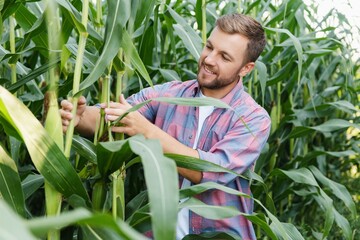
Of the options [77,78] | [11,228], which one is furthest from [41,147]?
[11,228]

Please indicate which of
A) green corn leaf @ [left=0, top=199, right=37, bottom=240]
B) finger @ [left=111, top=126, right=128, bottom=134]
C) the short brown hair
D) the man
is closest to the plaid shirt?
the man

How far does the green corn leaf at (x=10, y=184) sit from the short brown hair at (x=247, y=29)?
766mm

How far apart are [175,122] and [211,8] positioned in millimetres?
885

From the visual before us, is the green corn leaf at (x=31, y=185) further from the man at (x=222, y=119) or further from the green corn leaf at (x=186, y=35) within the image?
the green corn leaf at (x=186, y=35)

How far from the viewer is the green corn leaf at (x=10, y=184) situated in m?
1.23

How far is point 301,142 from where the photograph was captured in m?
3.01

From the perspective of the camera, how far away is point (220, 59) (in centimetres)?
175

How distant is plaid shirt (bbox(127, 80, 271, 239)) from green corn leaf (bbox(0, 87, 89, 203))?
0.42 m

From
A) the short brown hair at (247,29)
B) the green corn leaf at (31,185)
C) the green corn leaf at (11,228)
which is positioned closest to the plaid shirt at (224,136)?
the short brown hair at (247,29)

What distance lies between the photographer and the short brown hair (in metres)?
1.76

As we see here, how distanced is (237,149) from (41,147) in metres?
0.62

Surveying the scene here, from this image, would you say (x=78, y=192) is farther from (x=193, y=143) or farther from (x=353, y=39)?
(x=353, y=39)

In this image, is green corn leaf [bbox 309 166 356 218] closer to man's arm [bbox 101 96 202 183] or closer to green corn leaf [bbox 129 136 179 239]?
man's arm [bbox 101 96 202 183]

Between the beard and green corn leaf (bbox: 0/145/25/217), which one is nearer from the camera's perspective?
green corn leaf (bbox: 0/145/25/217)
